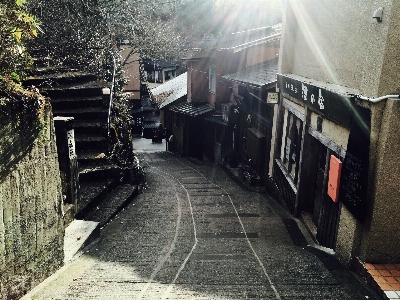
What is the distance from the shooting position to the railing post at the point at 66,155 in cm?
755

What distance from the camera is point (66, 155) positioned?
766 cm

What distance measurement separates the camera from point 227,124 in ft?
65.3

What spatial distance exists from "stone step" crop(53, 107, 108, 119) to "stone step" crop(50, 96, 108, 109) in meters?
0.15

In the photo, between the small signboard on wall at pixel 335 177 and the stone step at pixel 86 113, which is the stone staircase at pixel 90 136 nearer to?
the stone step at pixel 86 113

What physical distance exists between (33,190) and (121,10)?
64.7 feet

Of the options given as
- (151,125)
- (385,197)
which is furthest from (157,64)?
(385,197)

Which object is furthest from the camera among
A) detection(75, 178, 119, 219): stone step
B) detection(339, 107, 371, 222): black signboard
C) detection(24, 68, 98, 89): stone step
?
detection(24, 68, 98, 89): stone step

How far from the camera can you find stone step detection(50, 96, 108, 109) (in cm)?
1192

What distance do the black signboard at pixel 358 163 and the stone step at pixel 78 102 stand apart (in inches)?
354

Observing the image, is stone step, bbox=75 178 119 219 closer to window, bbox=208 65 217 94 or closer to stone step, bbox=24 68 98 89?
stone step, bbox=24 68 98 89

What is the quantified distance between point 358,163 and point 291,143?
496cm

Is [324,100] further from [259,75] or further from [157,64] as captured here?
[157,64]

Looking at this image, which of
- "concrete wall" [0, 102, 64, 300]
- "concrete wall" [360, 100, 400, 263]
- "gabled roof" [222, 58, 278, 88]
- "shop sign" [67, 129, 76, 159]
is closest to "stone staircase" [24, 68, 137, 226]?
"shop sign" [67, 129, 76, 159]

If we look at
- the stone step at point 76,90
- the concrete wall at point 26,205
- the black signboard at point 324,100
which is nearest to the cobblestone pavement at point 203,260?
the concrete wall at point 26,205
